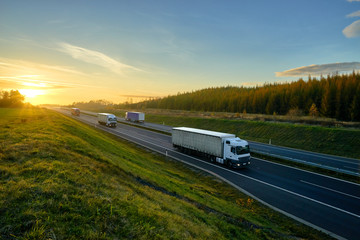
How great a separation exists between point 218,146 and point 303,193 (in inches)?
406

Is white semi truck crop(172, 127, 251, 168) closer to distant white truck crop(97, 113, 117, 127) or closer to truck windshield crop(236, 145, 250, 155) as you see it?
truck windshield crop(236, 145, 250, 155)

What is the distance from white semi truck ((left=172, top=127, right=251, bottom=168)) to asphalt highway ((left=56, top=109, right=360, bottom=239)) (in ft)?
3.77

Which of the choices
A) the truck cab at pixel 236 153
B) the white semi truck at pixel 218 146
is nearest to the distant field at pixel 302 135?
the truck cab at pixel 236 153

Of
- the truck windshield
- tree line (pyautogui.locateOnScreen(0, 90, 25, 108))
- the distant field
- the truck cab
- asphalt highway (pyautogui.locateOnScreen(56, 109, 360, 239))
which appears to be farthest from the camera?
tree line (pyautogui.locateOnScreen(0, 90, 25, 108))

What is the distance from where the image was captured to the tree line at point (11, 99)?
194ft

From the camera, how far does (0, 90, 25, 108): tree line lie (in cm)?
5925

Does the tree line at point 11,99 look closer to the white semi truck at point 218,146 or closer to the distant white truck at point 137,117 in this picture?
the distant white truck at point 137,117

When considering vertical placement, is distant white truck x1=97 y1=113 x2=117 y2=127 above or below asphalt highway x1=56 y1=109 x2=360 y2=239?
above

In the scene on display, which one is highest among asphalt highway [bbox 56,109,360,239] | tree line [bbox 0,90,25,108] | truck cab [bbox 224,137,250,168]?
tree line [bbox 0,90,25,108]

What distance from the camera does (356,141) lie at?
1339 inches

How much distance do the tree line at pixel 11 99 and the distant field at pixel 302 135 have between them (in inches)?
2571

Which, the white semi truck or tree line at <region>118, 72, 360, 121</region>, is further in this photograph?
tree line at <region>118, 72, 360, 121</region>

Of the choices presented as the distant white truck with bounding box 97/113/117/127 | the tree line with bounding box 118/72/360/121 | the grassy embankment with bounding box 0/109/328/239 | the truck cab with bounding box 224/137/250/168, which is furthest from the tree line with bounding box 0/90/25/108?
the tree line with bounding box 118/72/360/121

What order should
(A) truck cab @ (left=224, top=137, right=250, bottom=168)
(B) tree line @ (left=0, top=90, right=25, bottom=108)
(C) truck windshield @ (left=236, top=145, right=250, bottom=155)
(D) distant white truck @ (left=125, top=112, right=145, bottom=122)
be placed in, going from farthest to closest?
1. (D) distant white truck @ (left=125, top=112, right=145, bottom=122)
2. (B) tree line @ (left=0, top=90, right=25, bottom=108)
3. (C) truck windshield @ (left=236, top=145, right=250, bottom=155)
4. (A) truck cab @ (left=224, top=137, right=250, bottom=168)
